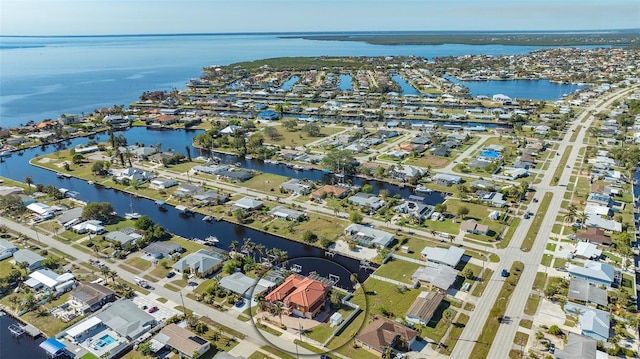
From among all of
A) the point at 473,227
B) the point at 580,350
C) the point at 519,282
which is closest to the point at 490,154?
the point at 473,227

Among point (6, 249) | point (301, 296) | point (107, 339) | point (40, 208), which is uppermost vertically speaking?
point (301, 296)

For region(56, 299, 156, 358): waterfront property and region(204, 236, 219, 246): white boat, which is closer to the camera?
region(56, 299, 156, 358): waterfront property

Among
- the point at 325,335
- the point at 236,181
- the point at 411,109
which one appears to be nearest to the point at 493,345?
the point at 325,335

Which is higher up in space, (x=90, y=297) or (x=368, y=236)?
(x=368, y=236)

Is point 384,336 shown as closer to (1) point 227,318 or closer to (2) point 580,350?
(1) point 227,318

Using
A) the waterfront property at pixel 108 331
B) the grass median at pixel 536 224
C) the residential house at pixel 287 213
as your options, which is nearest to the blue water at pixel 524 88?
the grass median at pixel 536 224

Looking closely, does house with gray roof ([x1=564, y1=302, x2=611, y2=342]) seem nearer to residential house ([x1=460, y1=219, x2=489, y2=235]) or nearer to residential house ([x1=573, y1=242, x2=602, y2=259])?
residential house ([x1=573, y1=242, x2=602, y2=259])

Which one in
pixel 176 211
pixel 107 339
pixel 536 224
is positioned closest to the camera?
pixel 107 339

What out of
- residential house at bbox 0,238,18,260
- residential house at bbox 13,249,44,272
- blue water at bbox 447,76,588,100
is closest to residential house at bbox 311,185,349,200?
residential house at bbox 13,249,44,272

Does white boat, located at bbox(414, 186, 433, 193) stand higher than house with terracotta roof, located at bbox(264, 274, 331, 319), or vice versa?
white boat, located at bbox(414, 186, 433, 193)
